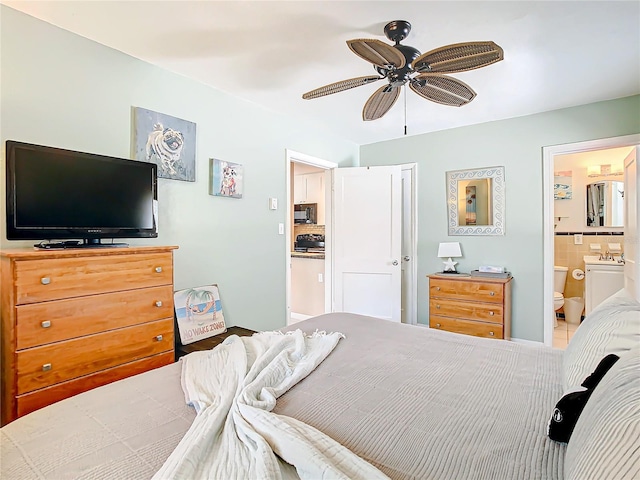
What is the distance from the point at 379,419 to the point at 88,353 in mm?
1576

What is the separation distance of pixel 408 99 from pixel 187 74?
1890mm

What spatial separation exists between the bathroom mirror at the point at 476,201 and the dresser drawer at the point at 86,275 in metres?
3.23

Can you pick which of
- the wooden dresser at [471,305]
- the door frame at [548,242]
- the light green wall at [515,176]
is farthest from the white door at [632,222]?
the wooden dresser at [471,305]

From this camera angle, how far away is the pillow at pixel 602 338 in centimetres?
103

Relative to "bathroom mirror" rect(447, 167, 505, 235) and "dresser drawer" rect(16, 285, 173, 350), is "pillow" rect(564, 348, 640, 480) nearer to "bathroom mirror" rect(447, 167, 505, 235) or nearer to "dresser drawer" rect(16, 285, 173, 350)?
"dresser drawer" rect(16, 285, 173, 350)

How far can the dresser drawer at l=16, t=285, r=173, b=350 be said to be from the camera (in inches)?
63.2

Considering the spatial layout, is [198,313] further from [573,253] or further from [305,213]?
[573,253]

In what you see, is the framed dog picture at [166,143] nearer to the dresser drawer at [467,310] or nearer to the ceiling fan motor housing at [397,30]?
the ceiling fan motor housing at [397,30]

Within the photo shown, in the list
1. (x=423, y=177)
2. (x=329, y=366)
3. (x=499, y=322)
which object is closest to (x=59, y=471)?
(x=329, y=366)

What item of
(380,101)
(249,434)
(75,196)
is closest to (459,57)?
(380,101)

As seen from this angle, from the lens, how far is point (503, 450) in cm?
88

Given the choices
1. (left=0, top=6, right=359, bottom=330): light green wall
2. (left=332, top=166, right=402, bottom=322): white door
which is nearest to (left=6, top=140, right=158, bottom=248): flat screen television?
(left=0, top=6, right=359, bottom=330): light green wall

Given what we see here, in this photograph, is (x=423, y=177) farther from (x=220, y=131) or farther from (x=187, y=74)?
(x=187, y=74)

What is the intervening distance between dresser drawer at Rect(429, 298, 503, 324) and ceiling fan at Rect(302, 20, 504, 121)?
81.5 inches
